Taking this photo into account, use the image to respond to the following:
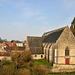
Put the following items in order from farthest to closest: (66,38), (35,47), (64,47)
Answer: (35,47)
(66,38)
(64,47)

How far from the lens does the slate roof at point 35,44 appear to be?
126ft

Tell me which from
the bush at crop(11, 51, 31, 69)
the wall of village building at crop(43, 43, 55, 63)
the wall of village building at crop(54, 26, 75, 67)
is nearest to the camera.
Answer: the bush at crop(11, 51, 31, 69)

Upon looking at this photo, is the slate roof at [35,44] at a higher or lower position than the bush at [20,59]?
higher

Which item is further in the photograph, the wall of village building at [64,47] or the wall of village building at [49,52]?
the wall of village building at [49,52]

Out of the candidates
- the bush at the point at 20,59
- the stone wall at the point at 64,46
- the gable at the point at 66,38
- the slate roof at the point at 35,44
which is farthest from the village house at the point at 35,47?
the gable at the point at 66,38

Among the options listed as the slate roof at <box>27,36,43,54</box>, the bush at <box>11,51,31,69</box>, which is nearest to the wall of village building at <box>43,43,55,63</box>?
the slate roof at <box>27,36,43,54</box>

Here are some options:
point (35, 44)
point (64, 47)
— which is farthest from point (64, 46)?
point (35, 44)

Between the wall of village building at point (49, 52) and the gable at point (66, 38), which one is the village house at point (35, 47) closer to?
the wall of village building at point (49, 52)

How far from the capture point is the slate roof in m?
38.3

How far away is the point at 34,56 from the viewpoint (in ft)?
121

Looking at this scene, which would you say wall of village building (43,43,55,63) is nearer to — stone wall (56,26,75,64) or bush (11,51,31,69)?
stone wall (56,26,75,64)

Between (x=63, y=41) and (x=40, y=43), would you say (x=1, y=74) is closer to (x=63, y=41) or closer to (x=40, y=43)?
(x=63, y=41)

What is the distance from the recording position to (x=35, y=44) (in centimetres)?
4059

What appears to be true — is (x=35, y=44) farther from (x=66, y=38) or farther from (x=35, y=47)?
(x=66, y=38)
